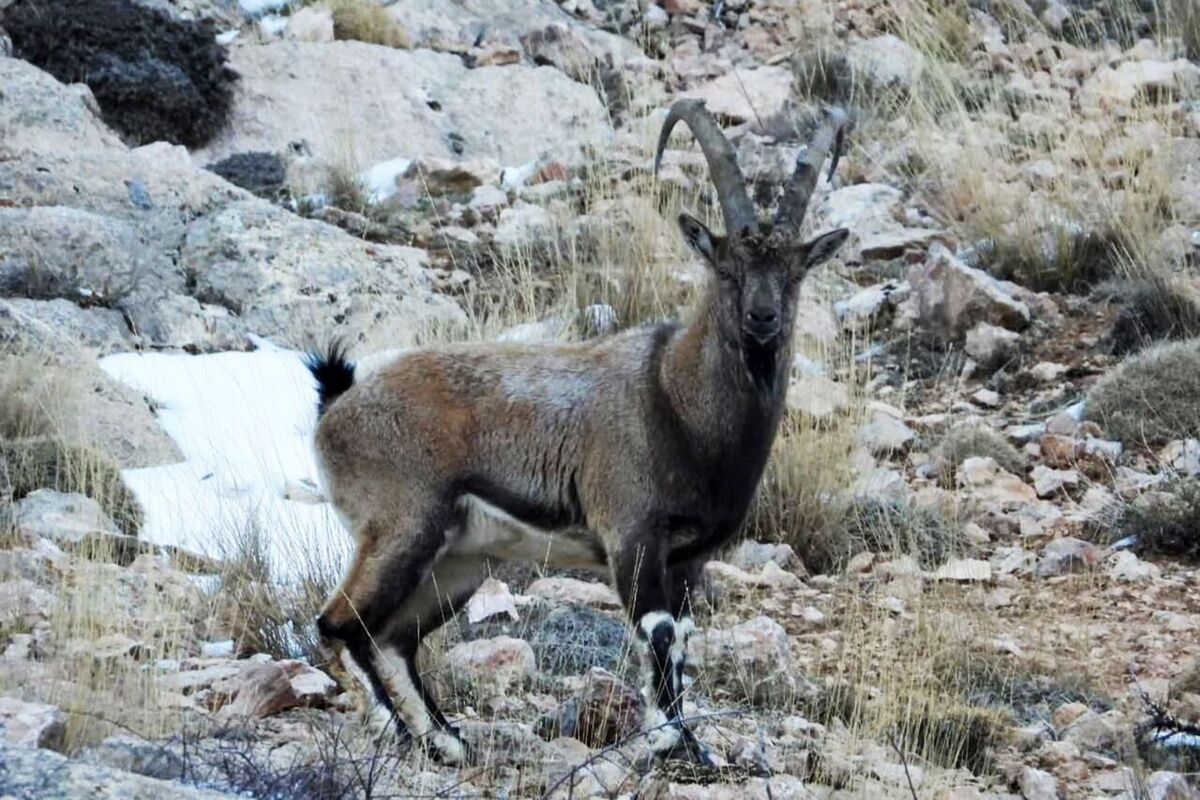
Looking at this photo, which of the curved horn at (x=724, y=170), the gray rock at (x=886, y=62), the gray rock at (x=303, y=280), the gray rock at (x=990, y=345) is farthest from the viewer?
the gray rock at (x=886, y=62)

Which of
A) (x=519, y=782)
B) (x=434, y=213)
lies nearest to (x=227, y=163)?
(x=434, y=213)

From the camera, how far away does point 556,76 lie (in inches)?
683

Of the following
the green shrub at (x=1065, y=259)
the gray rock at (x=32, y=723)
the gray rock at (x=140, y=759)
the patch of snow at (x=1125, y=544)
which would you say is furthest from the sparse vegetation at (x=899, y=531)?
the gray rock at (x=140, y=759)

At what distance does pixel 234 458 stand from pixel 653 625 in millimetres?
4135

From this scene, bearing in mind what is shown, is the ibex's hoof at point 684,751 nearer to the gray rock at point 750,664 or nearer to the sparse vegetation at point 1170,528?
the gray rock at point 750,664

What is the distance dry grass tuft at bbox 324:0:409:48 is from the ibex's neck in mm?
11422

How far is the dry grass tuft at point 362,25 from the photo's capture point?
1758cm

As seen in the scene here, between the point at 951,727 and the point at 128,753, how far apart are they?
324 centimetres

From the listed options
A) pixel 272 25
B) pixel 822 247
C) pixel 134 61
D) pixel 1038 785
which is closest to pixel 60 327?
pixel 134 61

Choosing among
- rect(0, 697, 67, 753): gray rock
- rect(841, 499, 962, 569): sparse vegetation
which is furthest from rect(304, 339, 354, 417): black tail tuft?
rect(841, 499, 962, 569): sparse vegetation

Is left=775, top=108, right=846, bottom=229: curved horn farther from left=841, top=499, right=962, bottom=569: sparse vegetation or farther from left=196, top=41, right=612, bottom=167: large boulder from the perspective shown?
left=196, top=41, right=612, bottom=167: large boulder

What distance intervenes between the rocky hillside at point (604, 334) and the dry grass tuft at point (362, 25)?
53 millimetres

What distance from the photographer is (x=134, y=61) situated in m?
15.3

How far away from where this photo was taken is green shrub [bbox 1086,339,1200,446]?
416 inches
